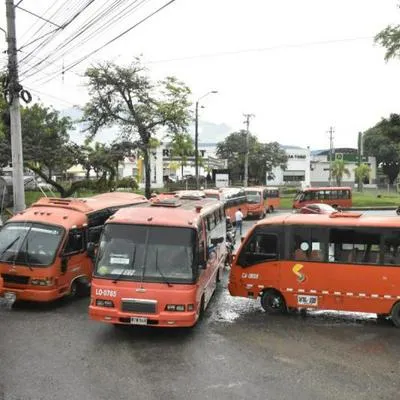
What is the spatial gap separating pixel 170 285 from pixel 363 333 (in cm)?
407

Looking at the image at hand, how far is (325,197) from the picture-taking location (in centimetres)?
4969

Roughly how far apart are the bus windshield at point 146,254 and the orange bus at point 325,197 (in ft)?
128

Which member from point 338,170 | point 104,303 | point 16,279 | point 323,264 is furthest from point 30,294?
point 338,170

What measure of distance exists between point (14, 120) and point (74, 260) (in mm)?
7511

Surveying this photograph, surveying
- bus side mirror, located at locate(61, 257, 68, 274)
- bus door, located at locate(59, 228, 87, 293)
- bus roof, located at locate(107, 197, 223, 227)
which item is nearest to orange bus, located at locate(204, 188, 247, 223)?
bus door, located at locate(59, 228, 87, 293)

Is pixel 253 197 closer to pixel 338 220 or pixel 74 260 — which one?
pixel 74 260

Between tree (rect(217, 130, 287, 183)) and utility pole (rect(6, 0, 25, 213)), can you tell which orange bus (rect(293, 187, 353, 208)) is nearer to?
utility pole (rect(6, 0, 25, 213))

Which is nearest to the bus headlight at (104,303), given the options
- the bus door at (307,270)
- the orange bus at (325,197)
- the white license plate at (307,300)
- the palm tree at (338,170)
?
the bus door at (307,270)

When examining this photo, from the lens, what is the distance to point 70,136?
A: 42719 mm

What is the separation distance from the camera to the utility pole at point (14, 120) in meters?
19.0

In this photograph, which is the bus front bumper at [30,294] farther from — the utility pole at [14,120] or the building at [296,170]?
the building at [296,170]

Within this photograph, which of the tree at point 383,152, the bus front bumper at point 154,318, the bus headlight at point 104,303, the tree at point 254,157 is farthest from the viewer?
the tree at point 383,152

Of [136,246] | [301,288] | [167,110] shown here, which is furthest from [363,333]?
[167,110]

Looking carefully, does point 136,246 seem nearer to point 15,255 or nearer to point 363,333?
point 15,255
